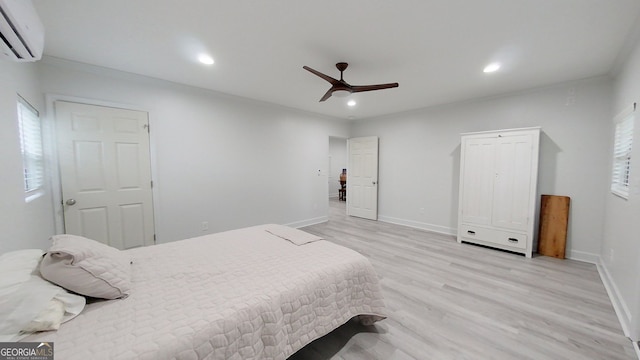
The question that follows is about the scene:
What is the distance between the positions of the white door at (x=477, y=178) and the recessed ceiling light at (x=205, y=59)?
13.2 feet

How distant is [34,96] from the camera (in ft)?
7.34

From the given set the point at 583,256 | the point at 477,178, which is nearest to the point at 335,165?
the point at 477,178

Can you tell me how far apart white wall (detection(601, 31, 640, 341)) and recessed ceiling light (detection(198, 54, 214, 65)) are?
4076 mm

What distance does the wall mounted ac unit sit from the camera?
1137 mm

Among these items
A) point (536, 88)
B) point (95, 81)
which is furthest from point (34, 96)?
point (536, 88)

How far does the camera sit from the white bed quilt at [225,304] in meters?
0.95

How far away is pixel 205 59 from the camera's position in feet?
8.29

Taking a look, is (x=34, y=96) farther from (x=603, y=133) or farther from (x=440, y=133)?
(x=603, y=133)

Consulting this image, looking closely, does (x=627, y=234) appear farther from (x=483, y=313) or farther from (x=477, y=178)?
(x=477, y=178)

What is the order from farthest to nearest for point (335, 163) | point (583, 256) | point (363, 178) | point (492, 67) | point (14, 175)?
1. point (335, 163)
2. point (363, 178)
3. point (583, 256)
4. point (492, 67)
5. point (14, 175)

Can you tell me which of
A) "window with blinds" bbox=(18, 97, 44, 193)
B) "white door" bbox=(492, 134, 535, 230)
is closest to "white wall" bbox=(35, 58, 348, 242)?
"window with blinds" bbox=(18, 97, 44, 193)

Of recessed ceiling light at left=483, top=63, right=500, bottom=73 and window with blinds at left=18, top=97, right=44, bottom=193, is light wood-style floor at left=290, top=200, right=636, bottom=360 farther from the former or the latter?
window with blinds at left=18, top=97, right=44, bottom=193

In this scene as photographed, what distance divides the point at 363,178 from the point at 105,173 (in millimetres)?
4769

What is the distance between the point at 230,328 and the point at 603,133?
4858 mm
